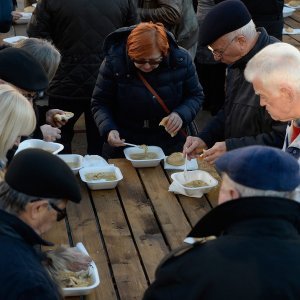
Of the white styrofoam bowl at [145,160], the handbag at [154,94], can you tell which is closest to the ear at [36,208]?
the white styrofoam bowl at [145,160]

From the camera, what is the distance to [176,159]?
4164 millimetres

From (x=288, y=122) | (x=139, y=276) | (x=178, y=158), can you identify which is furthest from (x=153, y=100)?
(x=139, y=276)

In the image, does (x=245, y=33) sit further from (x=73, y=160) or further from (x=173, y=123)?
(x=73, y=160)

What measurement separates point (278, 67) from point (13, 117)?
1311 millimetres

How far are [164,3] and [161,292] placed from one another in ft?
12.0

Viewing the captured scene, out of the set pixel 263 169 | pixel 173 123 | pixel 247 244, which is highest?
pixel 263 169

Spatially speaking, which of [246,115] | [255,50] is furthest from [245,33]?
[246,115]

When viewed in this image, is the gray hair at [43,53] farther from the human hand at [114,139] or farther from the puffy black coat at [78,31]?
the puffy black coat at [78,31]

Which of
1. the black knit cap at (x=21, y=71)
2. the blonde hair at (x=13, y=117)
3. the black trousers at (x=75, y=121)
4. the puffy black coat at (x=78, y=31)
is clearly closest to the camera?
the blonde hair at (x=13, y=117)

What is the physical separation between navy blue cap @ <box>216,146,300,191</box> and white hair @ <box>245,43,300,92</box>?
3.59 ft

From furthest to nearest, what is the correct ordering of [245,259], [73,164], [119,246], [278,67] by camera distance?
[73,164]
[119,246]
[278,67]
[245,259]

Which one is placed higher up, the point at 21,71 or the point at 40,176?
the point at 40,176

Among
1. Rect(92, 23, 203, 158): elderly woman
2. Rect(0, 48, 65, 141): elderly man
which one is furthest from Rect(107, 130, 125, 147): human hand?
Rect(0, 48, 65, 141): elderly man

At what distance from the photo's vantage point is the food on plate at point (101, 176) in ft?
12.8
